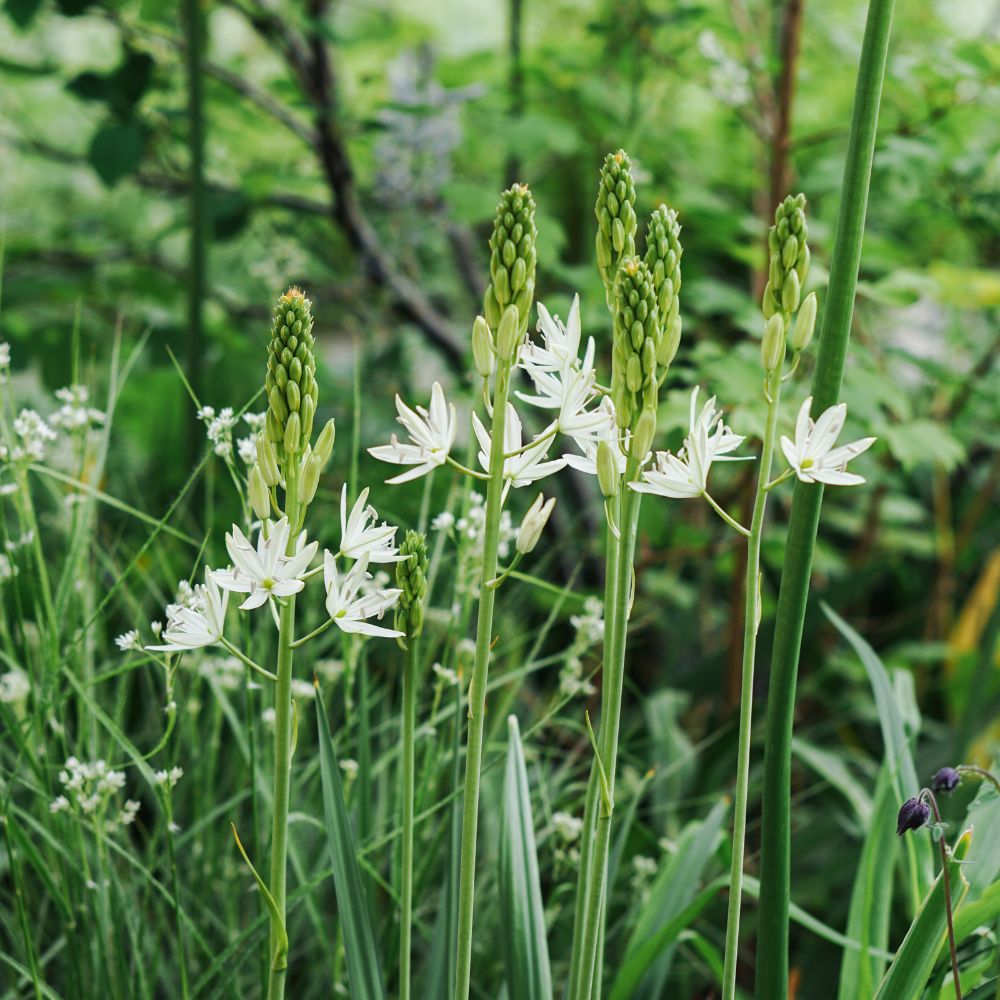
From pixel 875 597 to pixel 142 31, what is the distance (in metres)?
2.87

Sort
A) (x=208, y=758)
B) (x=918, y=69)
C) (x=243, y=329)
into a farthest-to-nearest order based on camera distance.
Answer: (x=243, y=329)
(x=918, y=69)
(x=208, y=758)

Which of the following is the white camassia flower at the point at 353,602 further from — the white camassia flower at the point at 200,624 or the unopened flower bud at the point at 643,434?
the unopened flower bud at the point at 643,434

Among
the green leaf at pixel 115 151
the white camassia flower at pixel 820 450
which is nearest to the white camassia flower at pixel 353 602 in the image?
the white camassia flower at pixel 820 450

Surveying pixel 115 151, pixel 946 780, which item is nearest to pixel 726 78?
pixel 115 151

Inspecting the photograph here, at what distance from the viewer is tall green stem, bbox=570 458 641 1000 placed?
33.8 inches

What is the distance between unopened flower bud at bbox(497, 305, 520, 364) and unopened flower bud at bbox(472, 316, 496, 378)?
1cm

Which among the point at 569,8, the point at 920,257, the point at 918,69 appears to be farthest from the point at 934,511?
the point at 569,8

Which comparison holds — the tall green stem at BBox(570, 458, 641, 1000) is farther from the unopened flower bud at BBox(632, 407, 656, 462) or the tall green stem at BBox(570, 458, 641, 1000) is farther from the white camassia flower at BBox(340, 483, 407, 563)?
the white camassia flower at BBox(340, 483, 407, 563)

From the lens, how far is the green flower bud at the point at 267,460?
32.2 inches

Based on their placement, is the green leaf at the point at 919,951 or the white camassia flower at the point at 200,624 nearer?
the white camassia flower at the point at 200,624

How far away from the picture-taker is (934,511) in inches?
145

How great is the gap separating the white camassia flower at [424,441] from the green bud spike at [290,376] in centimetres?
6

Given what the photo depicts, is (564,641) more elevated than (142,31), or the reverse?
(142,31)

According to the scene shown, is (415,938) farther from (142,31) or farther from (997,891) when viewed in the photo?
(142,31)
